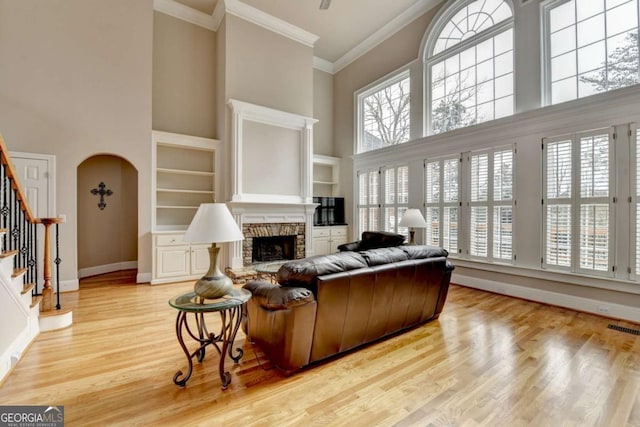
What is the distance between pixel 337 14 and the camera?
6.07 metres

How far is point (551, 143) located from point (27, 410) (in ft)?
19.7

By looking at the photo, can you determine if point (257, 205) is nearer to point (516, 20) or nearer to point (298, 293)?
point (298, 293)

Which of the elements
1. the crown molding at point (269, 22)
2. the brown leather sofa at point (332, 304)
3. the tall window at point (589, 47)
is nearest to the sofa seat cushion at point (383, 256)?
the brown leather sofa at point (332, 304)

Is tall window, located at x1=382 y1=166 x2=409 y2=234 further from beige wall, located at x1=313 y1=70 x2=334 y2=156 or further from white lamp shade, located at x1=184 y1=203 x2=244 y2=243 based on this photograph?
white lamp shade, located at x1=184 y1=203 x2=244 y2=243

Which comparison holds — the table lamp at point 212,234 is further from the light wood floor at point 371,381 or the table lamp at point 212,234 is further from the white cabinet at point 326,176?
the white cabinet at point 326,176

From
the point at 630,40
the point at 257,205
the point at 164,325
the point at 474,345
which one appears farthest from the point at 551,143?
the point at 164,325

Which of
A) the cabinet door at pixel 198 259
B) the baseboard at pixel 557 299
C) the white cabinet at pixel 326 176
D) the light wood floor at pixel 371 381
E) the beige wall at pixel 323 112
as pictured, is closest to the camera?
the light wood floor at pixel 371 381

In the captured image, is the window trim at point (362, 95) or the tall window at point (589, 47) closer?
the tall window at point (589, 47)

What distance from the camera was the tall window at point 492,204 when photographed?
4.46 meters

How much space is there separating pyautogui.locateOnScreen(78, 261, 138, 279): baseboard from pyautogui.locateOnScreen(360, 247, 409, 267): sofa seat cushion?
18.9 ft

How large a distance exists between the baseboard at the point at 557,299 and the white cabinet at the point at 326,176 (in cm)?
413

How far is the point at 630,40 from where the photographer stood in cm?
348

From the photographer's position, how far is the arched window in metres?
4.65

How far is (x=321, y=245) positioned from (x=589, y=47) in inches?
225
